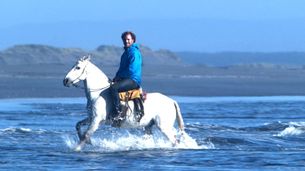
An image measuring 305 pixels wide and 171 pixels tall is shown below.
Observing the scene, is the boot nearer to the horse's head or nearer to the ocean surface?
the ocean surface

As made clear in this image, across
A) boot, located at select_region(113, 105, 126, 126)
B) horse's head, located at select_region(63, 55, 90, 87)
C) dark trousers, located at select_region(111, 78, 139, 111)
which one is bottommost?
boot, located at select_region(113, 105, 126, 126)

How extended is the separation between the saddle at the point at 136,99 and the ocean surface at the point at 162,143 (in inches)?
25.0

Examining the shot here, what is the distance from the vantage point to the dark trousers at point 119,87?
21500 millimetres

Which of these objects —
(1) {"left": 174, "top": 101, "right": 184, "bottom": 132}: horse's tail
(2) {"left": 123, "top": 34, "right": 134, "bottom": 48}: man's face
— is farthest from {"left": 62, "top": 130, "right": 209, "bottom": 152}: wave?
(2) {"left": 123, "top": 34, "right": 134, "bottom": 48}: man's face

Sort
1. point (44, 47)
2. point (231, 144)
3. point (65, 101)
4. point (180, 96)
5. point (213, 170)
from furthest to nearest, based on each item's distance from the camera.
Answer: point (44, 47)
point (180, 96)
point (65, 101)
point (231, 144)
point (213, 170)

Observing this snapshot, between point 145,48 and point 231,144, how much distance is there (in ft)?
170

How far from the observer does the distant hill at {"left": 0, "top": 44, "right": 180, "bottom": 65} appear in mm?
66500

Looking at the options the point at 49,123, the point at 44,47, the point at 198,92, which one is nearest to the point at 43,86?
the point at 198,92

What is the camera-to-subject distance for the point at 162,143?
73.2 feet

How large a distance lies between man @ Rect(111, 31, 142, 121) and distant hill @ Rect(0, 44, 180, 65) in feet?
138

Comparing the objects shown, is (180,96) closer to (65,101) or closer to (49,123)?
(65,101)

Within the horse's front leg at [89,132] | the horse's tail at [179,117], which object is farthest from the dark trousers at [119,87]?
the horse's tail at [179,117]

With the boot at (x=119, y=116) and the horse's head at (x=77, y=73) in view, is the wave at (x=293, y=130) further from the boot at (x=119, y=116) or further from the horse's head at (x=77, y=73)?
the horse's head at (x=77, y=73)

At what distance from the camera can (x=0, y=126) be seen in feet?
89.3
